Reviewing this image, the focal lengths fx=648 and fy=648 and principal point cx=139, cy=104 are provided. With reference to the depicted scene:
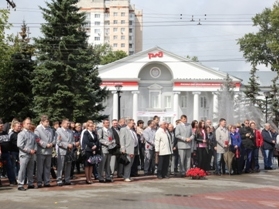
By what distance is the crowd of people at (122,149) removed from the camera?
57.4 ft

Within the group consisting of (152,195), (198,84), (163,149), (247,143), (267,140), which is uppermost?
(198,84)

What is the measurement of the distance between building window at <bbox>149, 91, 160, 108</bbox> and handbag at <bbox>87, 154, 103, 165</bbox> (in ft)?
223

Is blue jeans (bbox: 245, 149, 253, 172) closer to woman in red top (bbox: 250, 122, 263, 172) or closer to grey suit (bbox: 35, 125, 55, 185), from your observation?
woman in red top (bbox: 250, 122, 263, 172)

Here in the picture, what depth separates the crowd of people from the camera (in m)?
17.5

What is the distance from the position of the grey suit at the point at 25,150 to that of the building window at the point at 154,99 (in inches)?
2734

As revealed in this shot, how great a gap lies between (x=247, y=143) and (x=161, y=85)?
62574 mm

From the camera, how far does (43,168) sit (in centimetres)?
1759

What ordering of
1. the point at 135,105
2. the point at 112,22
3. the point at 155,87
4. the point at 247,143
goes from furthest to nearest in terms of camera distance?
the point at 112,22
the point at 155,87
the point at 135,105
the point at 247,143

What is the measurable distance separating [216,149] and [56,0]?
20695 mm

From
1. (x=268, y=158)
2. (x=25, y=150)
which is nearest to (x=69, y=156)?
(x=25, y=150)

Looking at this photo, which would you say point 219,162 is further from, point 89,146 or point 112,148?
point 89,146

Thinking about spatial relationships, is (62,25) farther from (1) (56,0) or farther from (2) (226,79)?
(2) (226,79)

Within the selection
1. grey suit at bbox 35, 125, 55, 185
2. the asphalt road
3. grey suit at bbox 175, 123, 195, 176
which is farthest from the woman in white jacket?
grey suit at bbox 35, 125, 55, 185

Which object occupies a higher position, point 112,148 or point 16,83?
point 16,83
